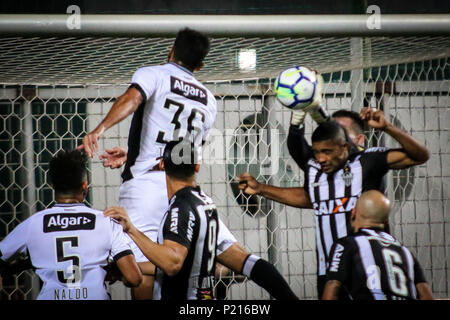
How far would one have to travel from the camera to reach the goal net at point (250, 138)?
450cm

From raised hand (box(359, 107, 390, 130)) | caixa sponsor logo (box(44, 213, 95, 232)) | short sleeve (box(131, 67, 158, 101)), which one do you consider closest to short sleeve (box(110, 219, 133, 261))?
caixa sponsor logo (box(44, 213, 95, 232))

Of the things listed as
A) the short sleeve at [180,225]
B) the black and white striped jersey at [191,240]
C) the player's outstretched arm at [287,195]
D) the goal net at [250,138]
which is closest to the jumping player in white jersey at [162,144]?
the player's outstretched arm at [287,195]

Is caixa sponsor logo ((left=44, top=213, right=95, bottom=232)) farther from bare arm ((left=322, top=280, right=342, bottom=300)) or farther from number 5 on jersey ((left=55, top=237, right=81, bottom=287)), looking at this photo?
bare arm ((left=322, top=280, right=342, bottom=300))

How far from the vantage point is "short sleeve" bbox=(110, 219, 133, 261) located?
3014mm

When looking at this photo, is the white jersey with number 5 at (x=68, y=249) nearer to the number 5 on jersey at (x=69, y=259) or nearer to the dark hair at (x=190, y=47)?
the number 5 on jersey at (x=69, y=259)

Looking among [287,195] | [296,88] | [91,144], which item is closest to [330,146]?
[296,88]

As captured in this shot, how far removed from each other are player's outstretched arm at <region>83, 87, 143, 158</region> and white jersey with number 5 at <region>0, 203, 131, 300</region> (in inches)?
15.9

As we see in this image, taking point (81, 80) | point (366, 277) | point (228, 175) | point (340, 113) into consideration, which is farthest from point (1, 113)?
point (366, 277)

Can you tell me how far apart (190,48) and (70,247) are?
119cm

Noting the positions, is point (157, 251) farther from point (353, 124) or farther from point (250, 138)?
point (250, 138)

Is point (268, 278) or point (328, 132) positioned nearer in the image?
point (328, 132)

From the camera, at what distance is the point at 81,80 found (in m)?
4.80

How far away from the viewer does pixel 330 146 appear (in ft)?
10.5
